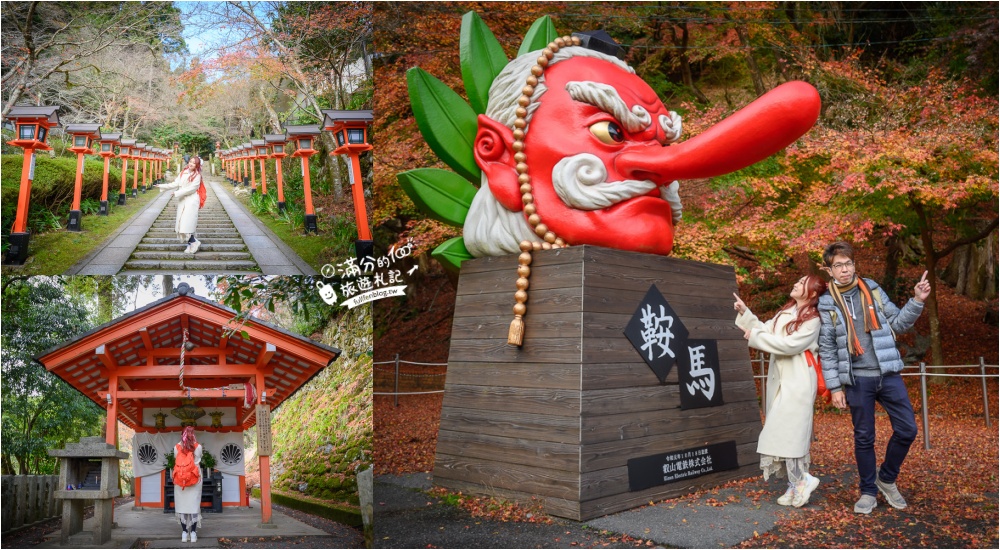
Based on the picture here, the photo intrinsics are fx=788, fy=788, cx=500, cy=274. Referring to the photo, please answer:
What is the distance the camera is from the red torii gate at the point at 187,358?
4.60 metres

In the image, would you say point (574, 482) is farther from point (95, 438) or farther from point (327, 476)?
point (95, 438)

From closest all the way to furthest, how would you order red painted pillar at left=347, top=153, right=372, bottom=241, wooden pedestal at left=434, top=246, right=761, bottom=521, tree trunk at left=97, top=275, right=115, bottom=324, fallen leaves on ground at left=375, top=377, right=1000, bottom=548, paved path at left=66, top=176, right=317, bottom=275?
fallen leaves on ground at left=375, top=377, right=1000, bottom=548 < wooden pedestal at left=434, top=246, right=761, bottom=521 < tree trunk at left=97, top=275, right=115, bottom=324 < paved path at left=66, top=176, right=317, bottom=275 < red painted pillar at left=347, top=153, right=372, bottom=241

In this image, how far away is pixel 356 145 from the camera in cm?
557

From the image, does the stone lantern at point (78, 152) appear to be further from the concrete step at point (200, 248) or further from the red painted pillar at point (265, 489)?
the red painted pillar at point (265, 489)

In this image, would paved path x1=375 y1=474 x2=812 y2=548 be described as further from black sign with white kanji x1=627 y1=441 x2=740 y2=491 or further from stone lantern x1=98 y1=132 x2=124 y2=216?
stone lantern x1=98 y1=132 x2=124 y2=216

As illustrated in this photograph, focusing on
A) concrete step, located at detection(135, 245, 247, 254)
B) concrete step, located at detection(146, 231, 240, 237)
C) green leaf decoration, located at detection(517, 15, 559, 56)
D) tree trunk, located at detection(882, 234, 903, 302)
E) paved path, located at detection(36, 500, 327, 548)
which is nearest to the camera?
paved path, located at detection(36, 500, 327, 548)

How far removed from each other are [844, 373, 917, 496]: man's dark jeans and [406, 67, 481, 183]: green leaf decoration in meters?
2.72

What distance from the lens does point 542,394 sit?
15.3ft

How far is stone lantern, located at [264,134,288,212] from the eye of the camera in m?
5.71

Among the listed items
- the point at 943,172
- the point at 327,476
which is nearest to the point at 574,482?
the point at 327,476

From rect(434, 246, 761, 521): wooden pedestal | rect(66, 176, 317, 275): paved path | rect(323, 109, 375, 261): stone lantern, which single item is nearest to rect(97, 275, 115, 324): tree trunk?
rect(66, 176, 317, 275): paved path

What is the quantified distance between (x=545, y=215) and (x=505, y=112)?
2.48 feet

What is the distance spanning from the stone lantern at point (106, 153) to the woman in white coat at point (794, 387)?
4.14 m

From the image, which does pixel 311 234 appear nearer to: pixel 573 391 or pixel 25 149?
pixel 25 149
